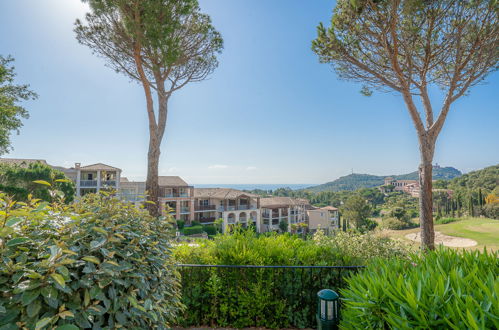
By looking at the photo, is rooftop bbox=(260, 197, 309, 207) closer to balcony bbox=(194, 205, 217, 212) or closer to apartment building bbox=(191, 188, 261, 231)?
apartment building bbox=(191, 188, 261, 231)

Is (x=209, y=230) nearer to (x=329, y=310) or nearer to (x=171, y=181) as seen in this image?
(x=171, y=181)

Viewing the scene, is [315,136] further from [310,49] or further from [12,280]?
[12,280]

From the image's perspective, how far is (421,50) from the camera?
5.76m

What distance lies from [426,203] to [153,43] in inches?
285

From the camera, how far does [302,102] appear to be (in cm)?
1523

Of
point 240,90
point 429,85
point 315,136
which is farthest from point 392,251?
point 315,136

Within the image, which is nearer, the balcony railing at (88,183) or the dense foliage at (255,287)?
the dense foliage at (255,287)

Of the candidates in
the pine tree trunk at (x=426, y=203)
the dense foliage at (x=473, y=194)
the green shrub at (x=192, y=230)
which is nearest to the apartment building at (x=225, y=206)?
the green shrub at (x=192, y=230)

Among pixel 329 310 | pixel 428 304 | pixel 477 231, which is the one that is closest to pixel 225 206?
pixel 477 231

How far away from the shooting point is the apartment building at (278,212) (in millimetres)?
29969

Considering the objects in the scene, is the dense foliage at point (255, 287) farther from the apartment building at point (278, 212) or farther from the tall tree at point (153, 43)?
the apartment building at point (278, 212)

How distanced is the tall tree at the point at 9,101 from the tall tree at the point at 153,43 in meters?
7.59

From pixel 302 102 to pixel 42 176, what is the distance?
55.5 ft

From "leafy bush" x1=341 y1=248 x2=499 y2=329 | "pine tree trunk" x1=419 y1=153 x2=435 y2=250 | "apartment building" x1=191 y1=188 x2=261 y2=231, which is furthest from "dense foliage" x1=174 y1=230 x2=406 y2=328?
"apartment building" x1=191 y1=188 x2=261 y2=231
